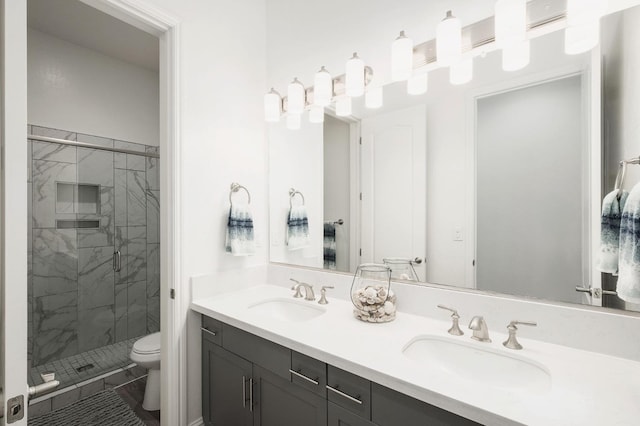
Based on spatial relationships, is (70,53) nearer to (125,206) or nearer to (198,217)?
(125,206)

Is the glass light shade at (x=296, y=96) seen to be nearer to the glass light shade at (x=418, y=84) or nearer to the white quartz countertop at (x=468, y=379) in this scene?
the glass light shade at (x=418, y=84)

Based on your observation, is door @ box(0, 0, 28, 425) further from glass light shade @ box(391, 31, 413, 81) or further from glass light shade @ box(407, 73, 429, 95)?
glass light shade @ box(407, 73, 429, 95)

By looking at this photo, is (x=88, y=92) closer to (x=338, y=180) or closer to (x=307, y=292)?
(x=338, y=180)

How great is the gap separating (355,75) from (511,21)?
2.21 feet

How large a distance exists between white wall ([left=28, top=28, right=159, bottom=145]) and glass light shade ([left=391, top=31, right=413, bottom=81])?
2.65 meters

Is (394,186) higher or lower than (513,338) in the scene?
higher

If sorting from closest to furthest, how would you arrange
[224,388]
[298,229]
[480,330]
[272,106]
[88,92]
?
[480,330], [224,388], [272,106], [298,229], [88,92]

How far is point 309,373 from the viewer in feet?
3.51

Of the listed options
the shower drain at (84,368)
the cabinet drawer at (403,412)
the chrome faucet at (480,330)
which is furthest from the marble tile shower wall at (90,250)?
the chrome faucet at (480,330)

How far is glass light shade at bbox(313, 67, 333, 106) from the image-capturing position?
1.62 m

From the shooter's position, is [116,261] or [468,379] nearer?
[468,379]

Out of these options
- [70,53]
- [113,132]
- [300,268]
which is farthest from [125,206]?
[300,268]

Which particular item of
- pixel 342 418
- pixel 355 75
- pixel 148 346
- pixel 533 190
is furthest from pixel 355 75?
pixel 148 346

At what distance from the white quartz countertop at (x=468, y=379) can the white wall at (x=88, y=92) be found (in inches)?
92.4
